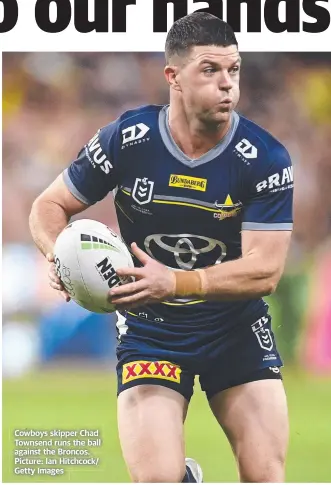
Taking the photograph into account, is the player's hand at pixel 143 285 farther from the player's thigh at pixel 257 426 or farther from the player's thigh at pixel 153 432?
the player's thigh at pixel 257 426

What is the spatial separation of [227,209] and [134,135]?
582 mm

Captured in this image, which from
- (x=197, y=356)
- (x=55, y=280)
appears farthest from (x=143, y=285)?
(x=197, y=356)

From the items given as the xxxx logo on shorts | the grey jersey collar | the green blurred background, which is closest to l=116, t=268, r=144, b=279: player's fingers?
the xxxx logo on shorts

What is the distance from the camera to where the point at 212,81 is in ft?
14.6

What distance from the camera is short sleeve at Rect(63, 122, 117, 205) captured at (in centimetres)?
473

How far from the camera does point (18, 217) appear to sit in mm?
7617

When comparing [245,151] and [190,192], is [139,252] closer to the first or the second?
[190,192]

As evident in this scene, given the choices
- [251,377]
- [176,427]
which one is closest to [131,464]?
[176,427]

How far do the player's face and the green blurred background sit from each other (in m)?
2.61

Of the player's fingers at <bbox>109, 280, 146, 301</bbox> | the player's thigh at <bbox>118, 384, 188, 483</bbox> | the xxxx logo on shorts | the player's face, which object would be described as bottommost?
the player's thigh at <bbox>118, 384, 188, 483</bbox>

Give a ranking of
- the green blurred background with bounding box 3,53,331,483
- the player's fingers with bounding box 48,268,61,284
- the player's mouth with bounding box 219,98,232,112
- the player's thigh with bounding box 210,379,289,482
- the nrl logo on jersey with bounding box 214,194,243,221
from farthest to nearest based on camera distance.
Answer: the green blurred background with bounding box 3,53,331,483 → the nrl logo on jersey with bounding box 214,194,243,221 → the player's thigh with bounding box 210,379,289,482 → the player's mouth with bounding box 219,98,232,112 → the player's fingers with bounding box 48,268,61,284

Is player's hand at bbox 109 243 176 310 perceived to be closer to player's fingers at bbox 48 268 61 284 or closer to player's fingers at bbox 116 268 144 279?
player's fingers at bbox 116 268 144 279

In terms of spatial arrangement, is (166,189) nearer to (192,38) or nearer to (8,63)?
(192,38)

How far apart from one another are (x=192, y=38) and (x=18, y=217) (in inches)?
136
